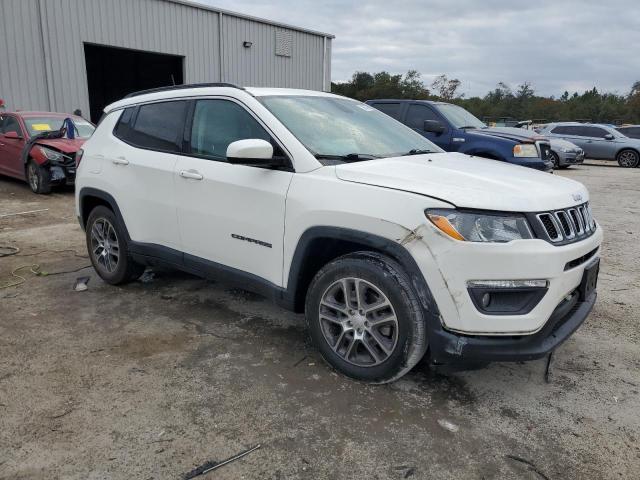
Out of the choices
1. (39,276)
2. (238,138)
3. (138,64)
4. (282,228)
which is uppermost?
(138,64)

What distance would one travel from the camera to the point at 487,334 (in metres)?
2.62

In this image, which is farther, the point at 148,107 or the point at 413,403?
the point at 148,107

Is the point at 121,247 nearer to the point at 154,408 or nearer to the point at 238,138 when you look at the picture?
the point at 238,138

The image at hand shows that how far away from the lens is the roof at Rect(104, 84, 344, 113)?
368 cm

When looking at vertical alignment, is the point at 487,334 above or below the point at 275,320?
above

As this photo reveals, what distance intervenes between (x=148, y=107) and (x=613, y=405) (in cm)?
401

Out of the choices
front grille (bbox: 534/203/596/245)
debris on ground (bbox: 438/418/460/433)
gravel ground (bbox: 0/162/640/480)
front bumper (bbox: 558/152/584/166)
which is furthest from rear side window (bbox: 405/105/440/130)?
front bumper (bbox: 558/152/584/166)

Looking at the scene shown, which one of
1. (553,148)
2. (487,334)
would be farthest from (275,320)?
(553,148)

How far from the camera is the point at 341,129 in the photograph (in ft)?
11.9

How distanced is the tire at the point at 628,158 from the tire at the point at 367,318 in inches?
786

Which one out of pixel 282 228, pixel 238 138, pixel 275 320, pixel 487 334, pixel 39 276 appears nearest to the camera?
pixel 487 334

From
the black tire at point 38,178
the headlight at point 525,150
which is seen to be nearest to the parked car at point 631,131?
the headlight at point 525,150

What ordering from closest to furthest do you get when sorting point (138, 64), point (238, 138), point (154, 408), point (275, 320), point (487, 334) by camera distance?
point (487, 334)
point (154, 408)
point (238, 138)
point (275, 320)
point (138, 64)

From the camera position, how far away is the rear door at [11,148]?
33.5ft
